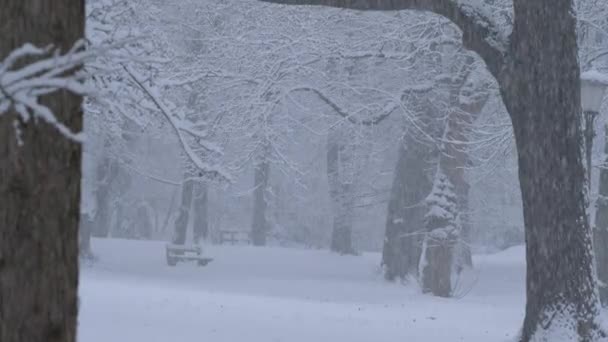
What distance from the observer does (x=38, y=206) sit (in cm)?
339

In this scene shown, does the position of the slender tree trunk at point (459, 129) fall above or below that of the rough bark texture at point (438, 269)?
above

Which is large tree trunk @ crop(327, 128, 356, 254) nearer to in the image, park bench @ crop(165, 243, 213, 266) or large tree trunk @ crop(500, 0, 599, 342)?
park bench @ crop(165, 243, 213, 266)

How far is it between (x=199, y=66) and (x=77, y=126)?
19.8 m

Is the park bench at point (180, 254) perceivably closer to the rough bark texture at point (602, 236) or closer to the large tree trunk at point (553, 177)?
the rough bark texture at point (602, 236)

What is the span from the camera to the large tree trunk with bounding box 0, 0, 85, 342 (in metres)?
3.35

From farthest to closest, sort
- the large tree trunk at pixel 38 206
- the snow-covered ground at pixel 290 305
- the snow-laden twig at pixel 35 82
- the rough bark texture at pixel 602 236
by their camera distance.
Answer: the rough bark texture at pixel 602 236 < the snow-covered ground at pixel 290 305 < the large tree trunk at pixel 38 206 < the snow-laden twig at pixel 35 82

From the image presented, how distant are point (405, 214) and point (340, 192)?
4.04 m

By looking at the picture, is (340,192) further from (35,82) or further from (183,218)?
(35,82)

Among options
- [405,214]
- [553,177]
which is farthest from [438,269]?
[553,177]

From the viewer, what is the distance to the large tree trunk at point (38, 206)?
11.0 ft

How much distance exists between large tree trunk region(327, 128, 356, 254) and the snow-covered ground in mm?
1360

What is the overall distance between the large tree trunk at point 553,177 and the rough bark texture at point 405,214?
14.2 meters

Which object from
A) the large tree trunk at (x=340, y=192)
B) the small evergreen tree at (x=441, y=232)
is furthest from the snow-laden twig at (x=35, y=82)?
the large tree trunk at (x=340, y=192)

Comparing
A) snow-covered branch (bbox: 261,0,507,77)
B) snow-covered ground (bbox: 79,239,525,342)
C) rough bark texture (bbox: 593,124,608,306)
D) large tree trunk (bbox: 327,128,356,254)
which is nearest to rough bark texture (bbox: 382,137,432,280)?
snow-covered ground (bbox: 79,239,525,342)
